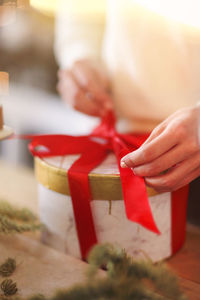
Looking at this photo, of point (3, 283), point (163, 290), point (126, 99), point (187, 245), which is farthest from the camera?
point (126, 99)

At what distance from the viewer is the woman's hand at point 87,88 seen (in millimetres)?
572

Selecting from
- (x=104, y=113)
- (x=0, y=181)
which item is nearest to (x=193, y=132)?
(x=104, y=113)

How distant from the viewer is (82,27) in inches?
30.4

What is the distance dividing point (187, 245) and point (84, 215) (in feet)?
0.57

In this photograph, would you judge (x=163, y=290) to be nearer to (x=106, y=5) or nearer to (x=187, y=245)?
(x=187, y=245)

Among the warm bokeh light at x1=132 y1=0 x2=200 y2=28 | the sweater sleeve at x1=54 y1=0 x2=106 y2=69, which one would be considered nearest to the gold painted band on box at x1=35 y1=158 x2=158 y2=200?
the warm bokeh light at x1=132 y1=0 x2=200 y2=28

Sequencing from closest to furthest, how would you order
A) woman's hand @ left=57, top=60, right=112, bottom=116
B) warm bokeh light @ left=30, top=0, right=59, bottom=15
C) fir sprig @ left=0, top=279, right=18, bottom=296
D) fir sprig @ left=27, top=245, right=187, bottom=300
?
1. fir sprig @ left=27, top=245, right=187, bottom=300
2. fir sprig @ left=0, top=279, right=18, bottom=296
3. woman's hand @ left=57, top=60, right=112, bottom=116
4. warm bokeh light @ left=30, top=0, right=59, bottom=15

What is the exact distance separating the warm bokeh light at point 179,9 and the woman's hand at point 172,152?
0.17 m

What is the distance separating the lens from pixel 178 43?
20.5 inches

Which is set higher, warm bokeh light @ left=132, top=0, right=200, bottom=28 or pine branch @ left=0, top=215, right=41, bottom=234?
warm bokeh light @ left=132, top=0, right=200, bottom=28

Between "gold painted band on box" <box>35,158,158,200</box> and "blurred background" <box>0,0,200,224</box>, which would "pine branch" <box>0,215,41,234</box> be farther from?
"blurred background" <box>0,0,200,224</box>

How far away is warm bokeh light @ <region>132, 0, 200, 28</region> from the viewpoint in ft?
1.38

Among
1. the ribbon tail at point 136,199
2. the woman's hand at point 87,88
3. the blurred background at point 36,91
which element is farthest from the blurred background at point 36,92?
the ribbon tail at point 136,199

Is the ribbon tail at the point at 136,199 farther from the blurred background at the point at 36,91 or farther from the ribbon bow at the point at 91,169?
the blurred background at the point at 36,91
